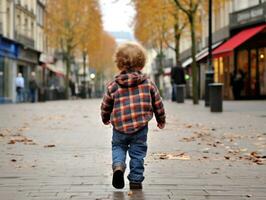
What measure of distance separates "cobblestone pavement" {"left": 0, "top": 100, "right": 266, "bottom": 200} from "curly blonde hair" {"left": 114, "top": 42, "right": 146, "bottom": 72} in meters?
1.13

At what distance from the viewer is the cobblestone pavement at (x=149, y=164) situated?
576 cm

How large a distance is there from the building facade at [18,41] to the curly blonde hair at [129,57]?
31.5 meters

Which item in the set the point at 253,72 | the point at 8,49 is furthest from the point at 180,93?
the point at 8,49

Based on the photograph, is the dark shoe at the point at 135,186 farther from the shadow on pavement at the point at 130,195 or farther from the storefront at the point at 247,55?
the storefront at the point at 247,55

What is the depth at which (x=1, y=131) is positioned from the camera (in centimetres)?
1283

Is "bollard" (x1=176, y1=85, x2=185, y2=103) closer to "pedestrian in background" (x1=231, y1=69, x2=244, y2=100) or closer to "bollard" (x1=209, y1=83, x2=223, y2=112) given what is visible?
"pedestrian in background" (x1=231, y1=69, x2=244, y2=100)

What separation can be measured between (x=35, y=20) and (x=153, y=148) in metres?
45.2

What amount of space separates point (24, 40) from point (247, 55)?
Result: 18.3 metres

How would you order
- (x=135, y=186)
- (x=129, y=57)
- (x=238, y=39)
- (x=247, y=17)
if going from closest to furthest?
(x=129, y=57)
(x=135, y=186)
(x=238, y=39)
(x=247, y=17)

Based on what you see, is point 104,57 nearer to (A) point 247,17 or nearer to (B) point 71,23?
(B) point 71,23

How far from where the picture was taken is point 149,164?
7758mm

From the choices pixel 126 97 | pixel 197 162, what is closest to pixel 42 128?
pixel 197 162

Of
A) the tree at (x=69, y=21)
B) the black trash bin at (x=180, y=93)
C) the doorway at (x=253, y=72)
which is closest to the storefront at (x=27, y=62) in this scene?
the tree at (x=69, y=21)

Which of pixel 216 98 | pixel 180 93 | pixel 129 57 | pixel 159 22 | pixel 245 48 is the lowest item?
pixel 216 98
